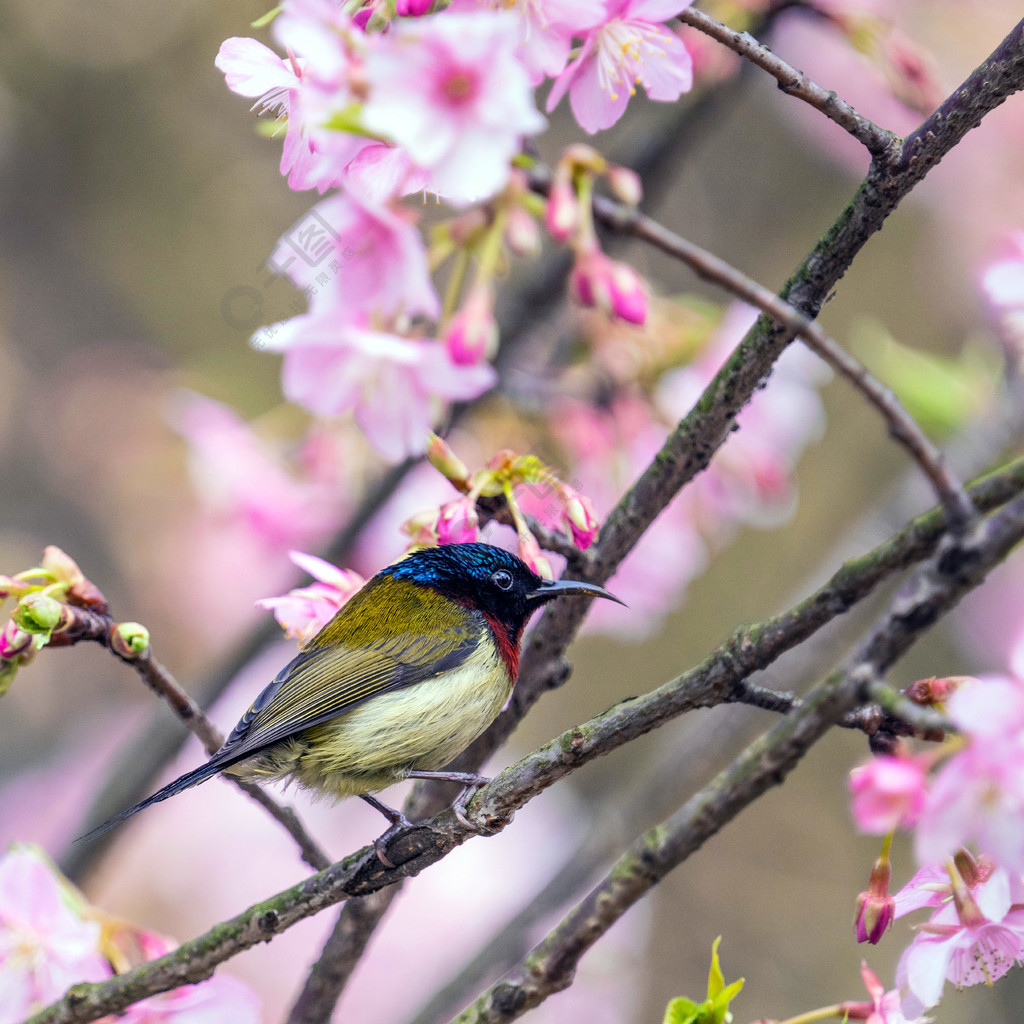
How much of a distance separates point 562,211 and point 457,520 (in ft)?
1.60

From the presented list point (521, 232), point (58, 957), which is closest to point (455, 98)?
point (521, 232)

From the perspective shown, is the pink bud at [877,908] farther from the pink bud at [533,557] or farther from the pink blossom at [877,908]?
the pink bud at [533,557]

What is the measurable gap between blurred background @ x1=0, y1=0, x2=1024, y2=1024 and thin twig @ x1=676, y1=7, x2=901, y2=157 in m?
2.51

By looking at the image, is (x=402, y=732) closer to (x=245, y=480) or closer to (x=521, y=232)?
(x=245, y=480)

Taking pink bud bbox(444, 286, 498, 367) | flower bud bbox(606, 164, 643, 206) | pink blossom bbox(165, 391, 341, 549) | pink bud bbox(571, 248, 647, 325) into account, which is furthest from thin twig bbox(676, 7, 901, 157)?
pink blossom bbox(165, 391, 341, 549)

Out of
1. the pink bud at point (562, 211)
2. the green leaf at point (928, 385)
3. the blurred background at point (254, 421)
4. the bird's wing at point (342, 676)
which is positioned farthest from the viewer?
the blurred background at point (254, 421)

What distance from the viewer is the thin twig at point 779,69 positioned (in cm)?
127

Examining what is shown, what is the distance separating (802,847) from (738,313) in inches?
153

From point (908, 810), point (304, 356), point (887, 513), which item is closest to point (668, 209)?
point (887, 513)

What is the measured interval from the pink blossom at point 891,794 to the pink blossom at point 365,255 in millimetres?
710

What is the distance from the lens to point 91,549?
5.27 meters

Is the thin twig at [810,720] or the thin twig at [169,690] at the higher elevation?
the thin twig at [810,720]

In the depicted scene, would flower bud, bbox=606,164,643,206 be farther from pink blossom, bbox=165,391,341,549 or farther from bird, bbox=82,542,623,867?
pink blossom, bbox=165,391,341,549

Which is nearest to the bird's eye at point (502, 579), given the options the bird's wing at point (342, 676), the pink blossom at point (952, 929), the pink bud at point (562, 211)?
the bird's wing at point (342, 676)
